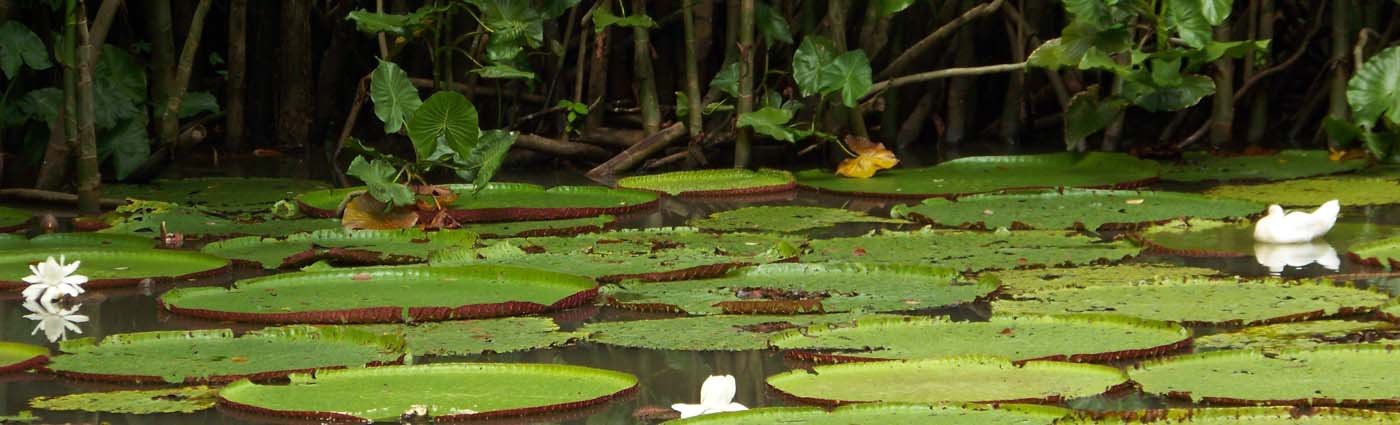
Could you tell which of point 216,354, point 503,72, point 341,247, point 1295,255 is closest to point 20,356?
point 216,354

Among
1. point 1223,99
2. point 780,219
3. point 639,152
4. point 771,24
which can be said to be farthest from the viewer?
point 1223,99

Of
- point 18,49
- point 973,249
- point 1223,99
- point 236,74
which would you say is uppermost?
point 236,74

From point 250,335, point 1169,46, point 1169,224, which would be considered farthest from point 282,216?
point 1169,46

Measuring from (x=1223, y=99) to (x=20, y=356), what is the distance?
5.77 metres

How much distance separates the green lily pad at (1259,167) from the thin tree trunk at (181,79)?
3716 mm

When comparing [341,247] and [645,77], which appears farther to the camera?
[645,77]

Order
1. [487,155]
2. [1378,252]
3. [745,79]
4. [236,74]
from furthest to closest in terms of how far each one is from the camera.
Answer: [236,74]
[745,79]
[487,155]
[1378,252]

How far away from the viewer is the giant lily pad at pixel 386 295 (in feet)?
14.3

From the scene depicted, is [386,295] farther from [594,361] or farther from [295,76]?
[295,76]

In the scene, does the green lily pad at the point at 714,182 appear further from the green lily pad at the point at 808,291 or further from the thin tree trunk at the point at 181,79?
the green lily pad at the point at 808,291

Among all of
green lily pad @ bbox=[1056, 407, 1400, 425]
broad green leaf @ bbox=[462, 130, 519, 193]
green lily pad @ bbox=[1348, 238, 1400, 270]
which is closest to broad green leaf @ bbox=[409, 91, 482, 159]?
broad green leaf @ bbox=[462, 130, 519, 193]

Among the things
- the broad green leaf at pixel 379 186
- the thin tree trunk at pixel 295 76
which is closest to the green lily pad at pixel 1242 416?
the broad green leaf at pixel 379 186

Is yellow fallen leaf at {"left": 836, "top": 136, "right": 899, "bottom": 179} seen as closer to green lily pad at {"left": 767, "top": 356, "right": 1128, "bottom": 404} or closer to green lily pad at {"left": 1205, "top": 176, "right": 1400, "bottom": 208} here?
green lily pad at {"left": 1205, "top": 176, "right": 1400, "bottom": 208}

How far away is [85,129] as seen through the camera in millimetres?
6395
